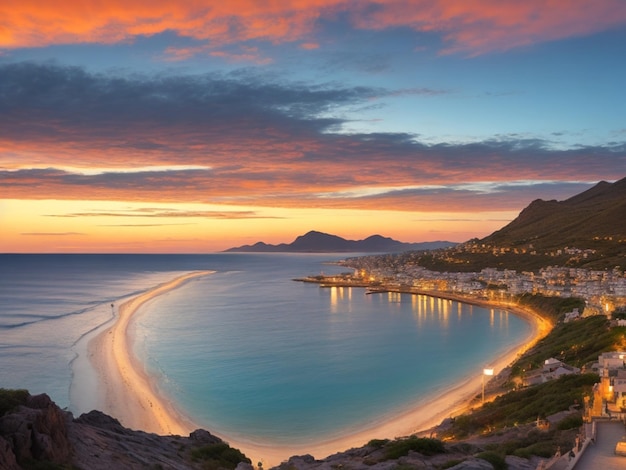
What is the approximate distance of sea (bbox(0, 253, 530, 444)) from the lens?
1320 inches

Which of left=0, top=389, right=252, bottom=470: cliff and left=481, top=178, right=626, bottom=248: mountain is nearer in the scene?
left=0, top=389, right=252, bottom=470: cliff

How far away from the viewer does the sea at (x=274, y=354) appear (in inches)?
1320

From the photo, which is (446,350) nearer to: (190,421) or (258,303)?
(190,421)

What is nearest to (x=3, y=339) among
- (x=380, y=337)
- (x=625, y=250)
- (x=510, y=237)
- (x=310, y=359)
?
(x=310, y=359)

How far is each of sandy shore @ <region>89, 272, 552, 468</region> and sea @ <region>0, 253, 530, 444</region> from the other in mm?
957

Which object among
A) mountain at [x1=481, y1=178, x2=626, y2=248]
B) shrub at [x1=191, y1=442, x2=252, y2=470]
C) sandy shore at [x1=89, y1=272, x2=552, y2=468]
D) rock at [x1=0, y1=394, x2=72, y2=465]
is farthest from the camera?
mountain at [x1=481, y1=178, x2=626, y2=248]

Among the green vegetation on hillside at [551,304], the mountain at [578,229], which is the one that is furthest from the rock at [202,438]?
the mountain at [578,229]

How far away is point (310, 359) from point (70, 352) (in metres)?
21.1

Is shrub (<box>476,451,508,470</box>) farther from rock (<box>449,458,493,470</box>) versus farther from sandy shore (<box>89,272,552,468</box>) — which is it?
sandy shore (<box>89,272,552,468</box>)

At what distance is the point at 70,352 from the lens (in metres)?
46.8

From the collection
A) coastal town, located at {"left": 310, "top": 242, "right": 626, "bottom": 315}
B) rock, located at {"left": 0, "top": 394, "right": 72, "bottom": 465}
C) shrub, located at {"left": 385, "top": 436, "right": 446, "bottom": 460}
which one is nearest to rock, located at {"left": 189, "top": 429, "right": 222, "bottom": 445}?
rock, located at {"left": 0, "top": 394, "right": 72, "bottom": 465}

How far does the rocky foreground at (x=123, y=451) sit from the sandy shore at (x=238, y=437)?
629cm

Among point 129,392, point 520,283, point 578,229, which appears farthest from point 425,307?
point 578,229

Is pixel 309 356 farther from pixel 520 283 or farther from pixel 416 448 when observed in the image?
pixel 520 283
